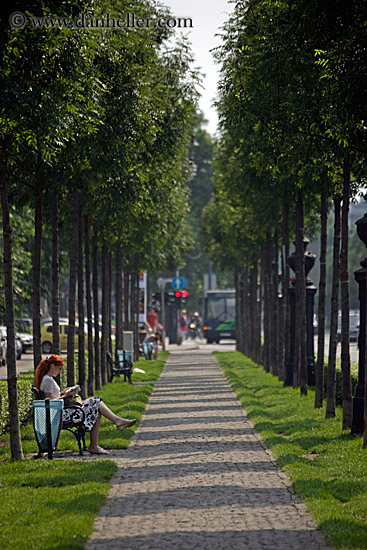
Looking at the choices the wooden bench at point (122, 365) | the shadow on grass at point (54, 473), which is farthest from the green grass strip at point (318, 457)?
the wooden bench at point (122, 365)

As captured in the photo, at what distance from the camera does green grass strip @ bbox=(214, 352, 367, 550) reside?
8992mm

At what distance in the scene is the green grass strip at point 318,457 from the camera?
8992 millimetres

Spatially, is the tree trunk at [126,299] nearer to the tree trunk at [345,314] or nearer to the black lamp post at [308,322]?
the black lamp post at [308,322]

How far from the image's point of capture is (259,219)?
29203 mm

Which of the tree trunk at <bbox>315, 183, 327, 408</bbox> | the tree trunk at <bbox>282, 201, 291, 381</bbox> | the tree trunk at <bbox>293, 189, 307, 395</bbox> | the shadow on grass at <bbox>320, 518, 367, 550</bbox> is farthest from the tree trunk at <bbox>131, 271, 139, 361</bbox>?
the shadow on grass at <bbox>320, 518, 367, 550</bbox>

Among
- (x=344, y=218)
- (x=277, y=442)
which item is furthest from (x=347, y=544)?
(x=344, y=218)

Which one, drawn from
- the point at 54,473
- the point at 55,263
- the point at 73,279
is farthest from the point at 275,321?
the point at 54,473

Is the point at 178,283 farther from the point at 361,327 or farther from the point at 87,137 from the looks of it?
the point at 361,327

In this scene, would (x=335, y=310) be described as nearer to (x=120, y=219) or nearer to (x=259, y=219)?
(x=120, y=219)

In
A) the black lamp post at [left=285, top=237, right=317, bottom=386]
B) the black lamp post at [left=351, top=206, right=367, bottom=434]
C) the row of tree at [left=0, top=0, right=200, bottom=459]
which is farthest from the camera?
the black lamp post at [left=285, top=237, right=317, bottom=386]

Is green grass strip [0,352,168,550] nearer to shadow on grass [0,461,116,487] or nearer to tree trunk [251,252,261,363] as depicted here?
shadow on grass [0,461,116,487]

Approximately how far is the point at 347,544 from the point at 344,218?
31.8 ft

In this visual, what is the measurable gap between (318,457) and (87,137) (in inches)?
262

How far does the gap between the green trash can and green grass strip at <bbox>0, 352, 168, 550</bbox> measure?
1.16 ft
